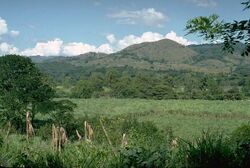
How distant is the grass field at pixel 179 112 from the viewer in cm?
6874

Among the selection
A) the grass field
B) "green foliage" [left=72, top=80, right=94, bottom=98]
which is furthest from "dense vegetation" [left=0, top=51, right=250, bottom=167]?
the grass field

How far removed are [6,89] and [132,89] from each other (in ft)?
283

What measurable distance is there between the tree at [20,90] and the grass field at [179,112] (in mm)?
26204

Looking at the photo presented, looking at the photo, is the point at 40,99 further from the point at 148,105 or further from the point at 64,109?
the point at 148,105

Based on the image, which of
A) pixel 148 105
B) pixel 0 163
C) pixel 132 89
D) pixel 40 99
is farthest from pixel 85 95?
pixel 0 163

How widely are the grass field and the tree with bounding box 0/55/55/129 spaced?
26204 millimetres

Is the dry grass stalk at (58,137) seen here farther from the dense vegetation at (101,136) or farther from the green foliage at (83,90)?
the green foliage at (83,90)

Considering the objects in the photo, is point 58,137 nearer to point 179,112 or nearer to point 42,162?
point 42,162

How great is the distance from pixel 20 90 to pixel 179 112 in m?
48.7

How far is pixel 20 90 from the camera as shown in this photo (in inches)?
1495

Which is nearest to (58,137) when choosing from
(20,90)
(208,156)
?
(208,156)

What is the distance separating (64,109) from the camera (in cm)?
3519

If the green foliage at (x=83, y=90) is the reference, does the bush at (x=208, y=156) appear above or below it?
above

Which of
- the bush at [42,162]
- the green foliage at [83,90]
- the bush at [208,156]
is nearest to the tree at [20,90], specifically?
the bush at [42,162]
